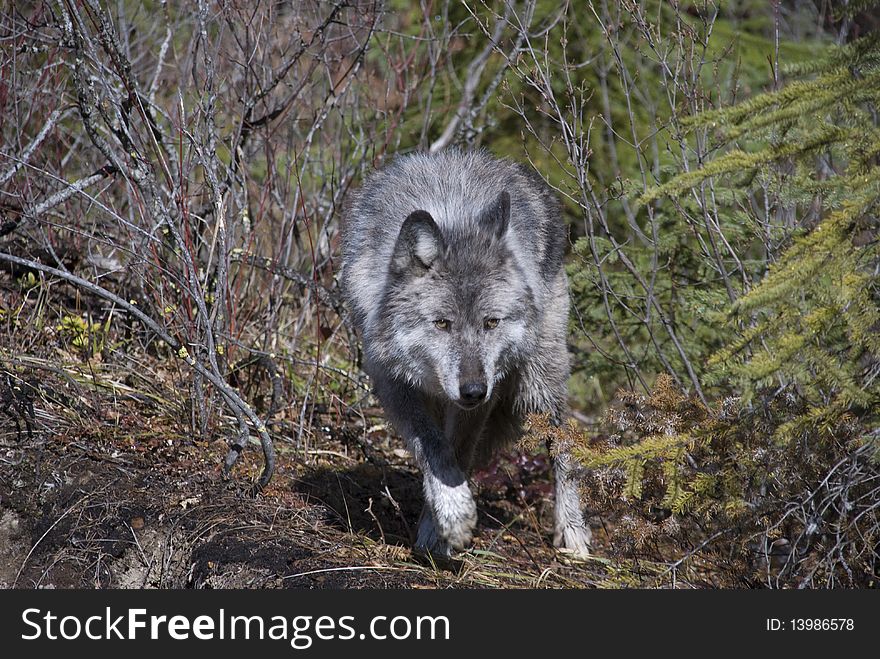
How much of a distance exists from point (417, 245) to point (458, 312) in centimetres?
43

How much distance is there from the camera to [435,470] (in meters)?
5.18

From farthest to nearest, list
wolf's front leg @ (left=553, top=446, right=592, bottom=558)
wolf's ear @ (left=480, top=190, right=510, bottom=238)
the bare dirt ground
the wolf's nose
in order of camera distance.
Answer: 1. wolf's front leg @ (left=553, top=446, right=592, bottom=558)
2. wolf's ear @ (left=480, top=190, right=510, bottom=238)
3. the bare dirt ground
4. the wolf's nose

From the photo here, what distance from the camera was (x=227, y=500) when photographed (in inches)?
223

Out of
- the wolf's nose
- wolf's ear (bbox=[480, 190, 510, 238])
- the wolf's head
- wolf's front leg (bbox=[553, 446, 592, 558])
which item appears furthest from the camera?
wolf's front leg (bbox=[553, 446, 592, 558])

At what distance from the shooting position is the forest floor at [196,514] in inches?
201

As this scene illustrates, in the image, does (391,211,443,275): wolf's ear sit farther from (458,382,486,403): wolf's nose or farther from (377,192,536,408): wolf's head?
(458,382,486,403): wolf's nose

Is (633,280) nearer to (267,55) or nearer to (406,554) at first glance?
(406,554)

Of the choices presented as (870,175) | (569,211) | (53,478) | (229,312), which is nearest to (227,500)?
(53,478)

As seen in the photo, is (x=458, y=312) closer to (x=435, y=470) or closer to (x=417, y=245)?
(x=417, y=245)

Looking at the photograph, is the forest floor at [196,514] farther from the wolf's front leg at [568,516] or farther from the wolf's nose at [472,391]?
the wolf's nose at [472,391]

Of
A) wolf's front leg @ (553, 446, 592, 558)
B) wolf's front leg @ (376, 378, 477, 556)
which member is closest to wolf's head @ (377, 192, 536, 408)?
wolf's front leg @ (376, 378, 477, 556)

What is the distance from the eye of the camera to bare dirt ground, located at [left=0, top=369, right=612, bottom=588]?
5.09m

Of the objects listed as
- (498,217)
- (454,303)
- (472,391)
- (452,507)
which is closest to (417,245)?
(454,303)

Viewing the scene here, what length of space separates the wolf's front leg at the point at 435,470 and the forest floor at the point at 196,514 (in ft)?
0.80
